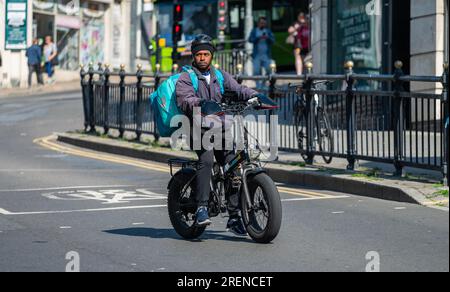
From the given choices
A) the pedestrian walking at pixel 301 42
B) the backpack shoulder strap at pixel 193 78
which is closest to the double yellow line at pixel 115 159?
the backpack shoulder strap at pixel 193 78

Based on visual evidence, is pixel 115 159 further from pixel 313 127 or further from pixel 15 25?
pixel 15 25

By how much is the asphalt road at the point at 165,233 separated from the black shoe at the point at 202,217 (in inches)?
7.5

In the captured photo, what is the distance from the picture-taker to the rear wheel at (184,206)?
31.2 feet

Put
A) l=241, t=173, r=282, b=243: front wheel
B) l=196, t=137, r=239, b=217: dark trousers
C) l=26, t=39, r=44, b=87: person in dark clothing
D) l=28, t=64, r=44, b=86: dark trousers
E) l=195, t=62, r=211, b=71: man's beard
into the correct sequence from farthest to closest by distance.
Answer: l=28, t=64, r=44, b=86: dark trousers
l=26, t=39, r=44, b=87: person in dark clothing
l=195, t=62, r=211, b=71: man's beard
l=196, t=137, r=239, b=217: dark trousers
l=241, t=173, r=282, b=243: front wheel

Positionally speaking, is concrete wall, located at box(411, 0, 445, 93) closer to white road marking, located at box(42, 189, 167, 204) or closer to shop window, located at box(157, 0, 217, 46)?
white road marking, located at box(42, 189, 167, 204)

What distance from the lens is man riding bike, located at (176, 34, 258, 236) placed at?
9258mm

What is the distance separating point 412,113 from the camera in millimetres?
12883

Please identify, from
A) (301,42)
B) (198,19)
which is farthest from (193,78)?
(198,19)

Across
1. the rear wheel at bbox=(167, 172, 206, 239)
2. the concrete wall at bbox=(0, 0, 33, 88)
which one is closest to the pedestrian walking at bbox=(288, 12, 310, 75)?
the concrete wall at bbox=(0, 0, 33, 88)

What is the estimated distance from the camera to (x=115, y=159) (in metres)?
18.1

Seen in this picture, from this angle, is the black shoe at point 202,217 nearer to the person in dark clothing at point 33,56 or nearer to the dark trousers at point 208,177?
the dark trousers at point 208,177

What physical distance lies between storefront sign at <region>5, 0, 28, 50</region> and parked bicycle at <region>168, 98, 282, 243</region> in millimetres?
34619

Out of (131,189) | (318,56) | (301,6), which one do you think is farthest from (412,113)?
(301,6)
